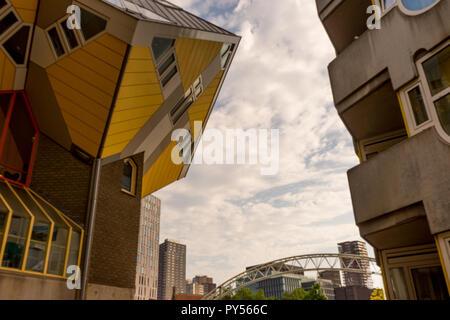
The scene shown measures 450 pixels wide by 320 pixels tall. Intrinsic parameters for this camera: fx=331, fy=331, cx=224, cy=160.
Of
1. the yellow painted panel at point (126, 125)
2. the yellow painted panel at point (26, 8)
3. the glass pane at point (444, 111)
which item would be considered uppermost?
the yellow painted panel at point (26, 8)

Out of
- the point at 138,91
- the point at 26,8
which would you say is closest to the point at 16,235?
the point at 138,91

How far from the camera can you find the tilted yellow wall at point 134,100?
11766 mm

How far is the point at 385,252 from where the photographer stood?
11.0m

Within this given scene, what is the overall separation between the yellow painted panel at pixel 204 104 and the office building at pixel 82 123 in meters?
2.07

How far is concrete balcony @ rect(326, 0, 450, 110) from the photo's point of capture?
7.76m

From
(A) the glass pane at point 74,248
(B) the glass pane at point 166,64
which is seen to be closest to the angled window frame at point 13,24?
(B) the glass pane at point 166,64

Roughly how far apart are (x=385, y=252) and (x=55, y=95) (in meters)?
13.6

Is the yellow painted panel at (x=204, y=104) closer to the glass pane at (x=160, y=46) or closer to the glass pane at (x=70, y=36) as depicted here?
the glass pane at (x=160, y=46)

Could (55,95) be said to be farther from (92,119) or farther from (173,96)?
(173,96)

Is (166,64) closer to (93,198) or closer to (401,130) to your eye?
(93,198)

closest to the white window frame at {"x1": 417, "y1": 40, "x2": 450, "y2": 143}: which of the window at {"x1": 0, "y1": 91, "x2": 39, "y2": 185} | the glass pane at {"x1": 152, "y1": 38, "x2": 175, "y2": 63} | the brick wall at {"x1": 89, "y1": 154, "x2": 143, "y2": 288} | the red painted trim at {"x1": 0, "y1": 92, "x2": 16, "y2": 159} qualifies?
the glass pane at {"x1": 152, "y1": 38, "x2": 175, "y2": 63}

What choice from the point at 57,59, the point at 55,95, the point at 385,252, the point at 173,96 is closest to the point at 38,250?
the point at 55,95

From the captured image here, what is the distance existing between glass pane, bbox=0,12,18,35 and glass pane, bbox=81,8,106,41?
10.4 feet
